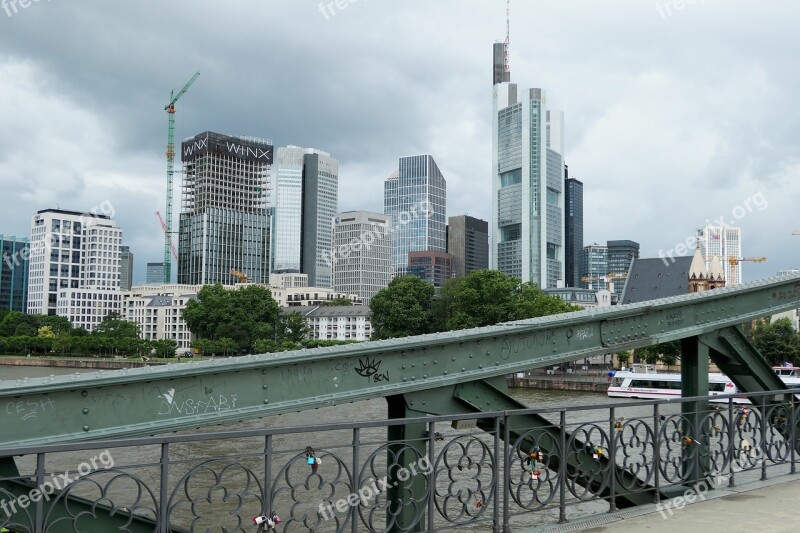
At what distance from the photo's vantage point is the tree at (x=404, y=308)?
92.1 meters

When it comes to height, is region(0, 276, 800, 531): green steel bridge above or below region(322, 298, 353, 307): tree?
below

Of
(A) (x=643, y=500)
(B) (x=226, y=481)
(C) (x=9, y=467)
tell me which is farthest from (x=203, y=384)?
(B) (x=226, y=481)

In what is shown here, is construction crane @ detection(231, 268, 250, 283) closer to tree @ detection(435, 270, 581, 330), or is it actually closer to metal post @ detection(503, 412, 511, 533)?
tree @ detection(435, 270, 581, 330)

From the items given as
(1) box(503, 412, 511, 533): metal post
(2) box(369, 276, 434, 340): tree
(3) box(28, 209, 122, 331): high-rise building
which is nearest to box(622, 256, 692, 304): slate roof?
(2) box(369, 276, 434, 340): tree

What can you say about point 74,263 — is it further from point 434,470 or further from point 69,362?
point 434,470

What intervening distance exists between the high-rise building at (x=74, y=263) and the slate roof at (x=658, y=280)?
12274 centimetres

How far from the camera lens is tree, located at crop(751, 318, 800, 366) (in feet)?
245

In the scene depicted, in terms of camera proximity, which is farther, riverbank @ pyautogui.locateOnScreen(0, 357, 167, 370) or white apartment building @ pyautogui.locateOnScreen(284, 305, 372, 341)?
white apartment building @ pyautogui.locateOnScreen(284, 305, 372, 341)

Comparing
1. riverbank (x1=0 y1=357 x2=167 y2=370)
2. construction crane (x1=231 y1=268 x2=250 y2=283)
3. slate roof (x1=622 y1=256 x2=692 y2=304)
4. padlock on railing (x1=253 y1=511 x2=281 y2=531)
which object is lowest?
riverbank (x1=0 y1=357 x2=167 y2=370)

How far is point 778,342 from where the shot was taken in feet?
245

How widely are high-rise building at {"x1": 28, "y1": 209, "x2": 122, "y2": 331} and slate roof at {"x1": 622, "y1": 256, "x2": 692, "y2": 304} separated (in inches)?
4832

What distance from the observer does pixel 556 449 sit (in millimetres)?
6547

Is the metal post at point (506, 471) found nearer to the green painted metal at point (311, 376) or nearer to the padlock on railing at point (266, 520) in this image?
the green painted metal at point (311, 376)

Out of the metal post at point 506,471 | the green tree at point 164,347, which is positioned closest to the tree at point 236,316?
the green tree at point 164,347
